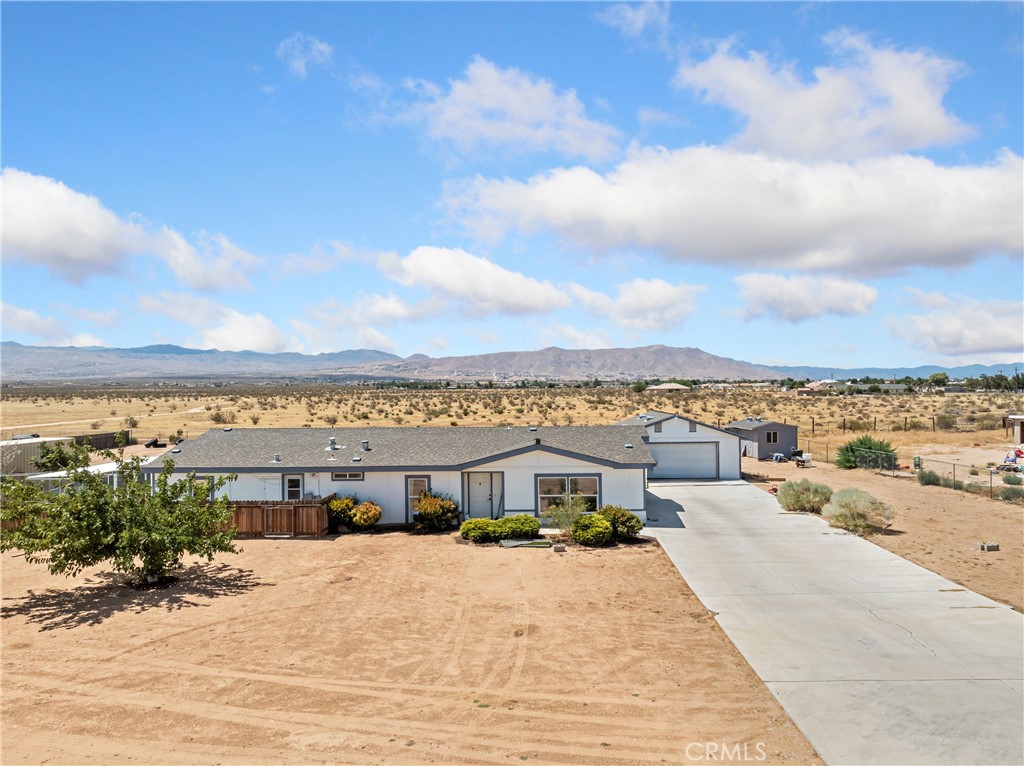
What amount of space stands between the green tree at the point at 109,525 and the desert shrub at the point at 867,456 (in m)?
34.1

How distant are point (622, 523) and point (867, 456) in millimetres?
23637

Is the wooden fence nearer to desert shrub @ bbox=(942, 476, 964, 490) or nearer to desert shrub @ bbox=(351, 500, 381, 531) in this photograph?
desert shrub @ bbox=(351, 500, 381, 531)

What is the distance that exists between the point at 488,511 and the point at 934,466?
1141 inches

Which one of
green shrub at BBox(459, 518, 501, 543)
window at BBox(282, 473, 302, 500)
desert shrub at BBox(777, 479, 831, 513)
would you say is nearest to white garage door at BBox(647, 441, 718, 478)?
desert shrub at BBox(777, 479, 831, 513)

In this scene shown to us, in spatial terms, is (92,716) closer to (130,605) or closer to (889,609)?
(130,605)

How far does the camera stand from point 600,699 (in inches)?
441

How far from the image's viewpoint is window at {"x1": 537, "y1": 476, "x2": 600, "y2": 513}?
82.5 ft

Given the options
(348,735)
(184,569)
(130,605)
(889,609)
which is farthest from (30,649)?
(889,609)

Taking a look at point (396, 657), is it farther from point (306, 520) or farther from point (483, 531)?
point (306, 520)

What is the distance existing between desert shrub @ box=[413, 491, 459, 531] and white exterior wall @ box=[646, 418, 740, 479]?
1420 centimetres

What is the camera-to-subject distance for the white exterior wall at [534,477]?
25.1 metres

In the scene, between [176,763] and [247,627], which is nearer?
[176,763]

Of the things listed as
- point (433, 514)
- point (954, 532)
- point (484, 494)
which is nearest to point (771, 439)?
point (954, 532)

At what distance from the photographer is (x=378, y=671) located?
40.4ft
